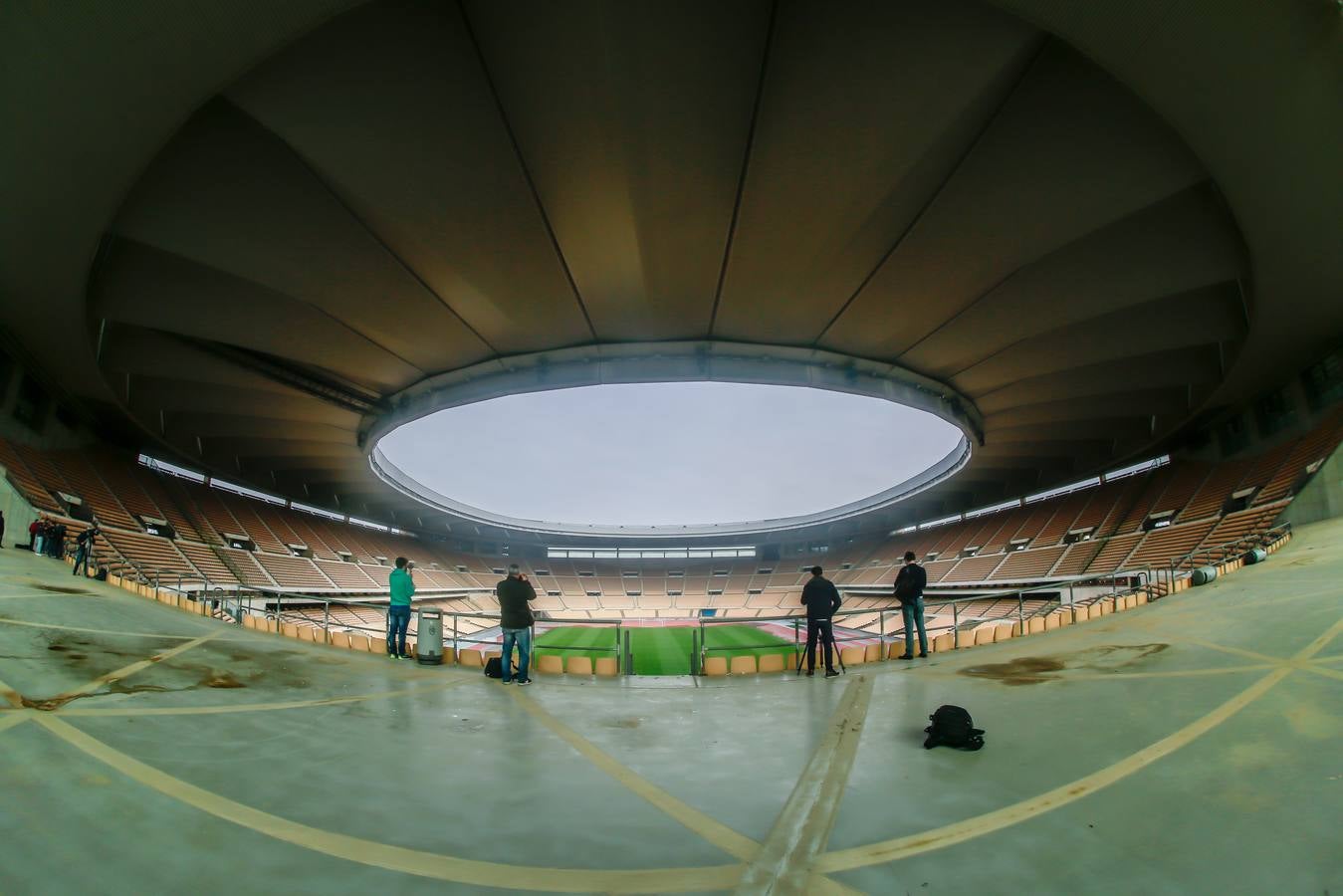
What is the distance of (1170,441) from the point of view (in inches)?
1040

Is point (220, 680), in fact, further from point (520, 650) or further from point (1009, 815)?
point (1009, 815)

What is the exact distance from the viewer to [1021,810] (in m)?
2.71

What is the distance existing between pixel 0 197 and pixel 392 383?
9.22 meters

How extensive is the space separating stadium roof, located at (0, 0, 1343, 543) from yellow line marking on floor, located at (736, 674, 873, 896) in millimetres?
A: 8327

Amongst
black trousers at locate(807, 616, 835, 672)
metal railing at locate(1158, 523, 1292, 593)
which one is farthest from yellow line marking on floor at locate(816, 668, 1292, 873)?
metal railing at locate(1158, 523, 1292, 593)

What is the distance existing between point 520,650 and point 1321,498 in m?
22.3

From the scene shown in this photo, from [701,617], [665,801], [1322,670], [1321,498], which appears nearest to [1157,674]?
[1322,670]

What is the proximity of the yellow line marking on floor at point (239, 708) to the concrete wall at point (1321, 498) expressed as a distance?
75.2 feet

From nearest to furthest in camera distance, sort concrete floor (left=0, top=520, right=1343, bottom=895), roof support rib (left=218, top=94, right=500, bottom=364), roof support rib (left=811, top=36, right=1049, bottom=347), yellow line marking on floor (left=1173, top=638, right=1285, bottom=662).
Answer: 1. concrete floor (left=0, top=520, right=1343, bottom=895)
2. yellow line marking on floor (left=1173, top=638, right=1285, bottom=662)
3. roof support rib (left=811, top=36, right=1049, bottom=347)
4. roof support rib (left=218, top=94, right=500, bottom=364)

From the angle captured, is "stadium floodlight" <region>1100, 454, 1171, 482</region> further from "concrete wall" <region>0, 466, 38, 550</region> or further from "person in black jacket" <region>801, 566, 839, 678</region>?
"concrete wall" <region>0, 466, 38, 550</region>

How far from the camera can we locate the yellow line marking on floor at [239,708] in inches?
144

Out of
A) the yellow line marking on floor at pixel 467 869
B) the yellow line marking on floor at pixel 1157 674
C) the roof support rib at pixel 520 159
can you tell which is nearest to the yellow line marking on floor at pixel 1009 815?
the yellow line marking on floor at pixel 467 869

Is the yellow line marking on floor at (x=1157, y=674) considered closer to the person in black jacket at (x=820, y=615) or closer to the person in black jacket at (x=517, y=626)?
the person in black jacket at (x=820, y=615)

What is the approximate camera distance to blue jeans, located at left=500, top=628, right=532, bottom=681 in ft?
23.2
